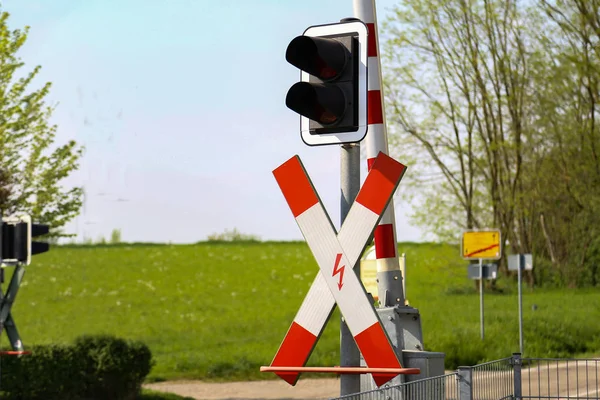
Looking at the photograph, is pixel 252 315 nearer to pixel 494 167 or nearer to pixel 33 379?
pixel 494 167

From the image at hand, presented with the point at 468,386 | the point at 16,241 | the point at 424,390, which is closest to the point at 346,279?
the point at 424,390

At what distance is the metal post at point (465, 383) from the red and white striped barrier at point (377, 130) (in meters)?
0.98

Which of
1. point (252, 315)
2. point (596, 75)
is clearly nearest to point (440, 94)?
point (596, 75)

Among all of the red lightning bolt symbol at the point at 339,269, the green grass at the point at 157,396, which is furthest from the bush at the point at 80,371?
the red lightning bolt symbol at the point at 339,269

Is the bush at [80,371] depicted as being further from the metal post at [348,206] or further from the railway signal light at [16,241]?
the metal post at [348,206]

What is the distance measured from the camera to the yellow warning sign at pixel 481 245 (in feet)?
79.5

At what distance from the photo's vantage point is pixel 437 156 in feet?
122

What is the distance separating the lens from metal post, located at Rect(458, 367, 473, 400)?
5.97 m

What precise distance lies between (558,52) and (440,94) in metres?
5.88

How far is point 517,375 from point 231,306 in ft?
104

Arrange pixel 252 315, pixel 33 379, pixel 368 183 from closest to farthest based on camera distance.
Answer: pixel 368 183
pixel 33 379
pixel 252 315

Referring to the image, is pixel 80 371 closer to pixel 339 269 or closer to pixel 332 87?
pixel 332 87

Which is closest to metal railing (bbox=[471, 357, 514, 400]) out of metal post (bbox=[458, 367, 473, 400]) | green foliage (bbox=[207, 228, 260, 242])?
metal post (bbox=[458, 367, 473, 400])

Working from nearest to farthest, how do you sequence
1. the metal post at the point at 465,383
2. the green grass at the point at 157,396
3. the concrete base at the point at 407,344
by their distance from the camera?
1. the metal post at the point at 465,383
2. the concrete base at the point at 407,344
3. the green grass at the point at 157,396
